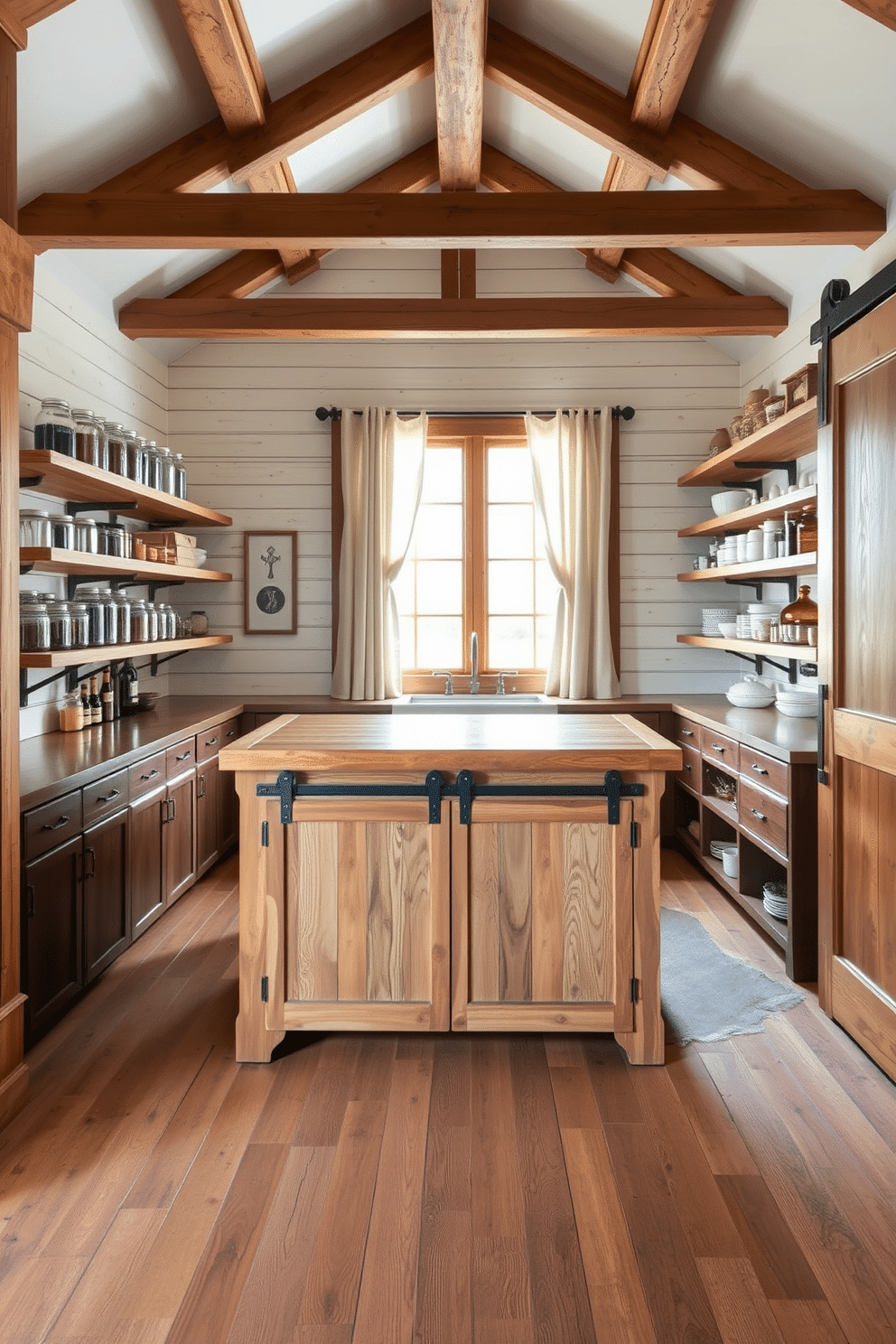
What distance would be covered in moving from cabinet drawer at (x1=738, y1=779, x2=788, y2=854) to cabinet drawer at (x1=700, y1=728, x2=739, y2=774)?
0.17 meters

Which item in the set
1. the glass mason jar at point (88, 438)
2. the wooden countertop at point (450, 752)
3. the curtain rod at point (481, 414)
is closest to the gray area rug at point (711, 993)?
the wooden countertop at point (450, 752)

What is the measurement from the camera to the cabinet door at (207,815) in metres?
4.40

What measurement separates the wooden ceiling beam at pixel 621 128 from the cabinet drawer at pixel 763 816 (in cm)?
244

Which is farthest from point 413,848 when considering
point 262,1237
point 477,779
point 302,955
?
point 262,1237

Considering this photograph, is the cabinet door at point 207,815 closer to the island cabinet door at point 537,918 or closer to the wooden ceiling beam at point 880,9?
the island cabinet door at point 537,918

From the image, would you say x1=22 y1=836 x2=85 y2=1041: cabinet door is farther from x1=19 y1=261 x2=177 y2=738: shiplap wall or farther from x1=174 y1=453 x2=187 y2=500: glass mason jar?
x1=174 y1=453 x2=187 y2=500: glass mason jar

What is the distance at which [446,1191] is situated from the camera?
6.76 feet

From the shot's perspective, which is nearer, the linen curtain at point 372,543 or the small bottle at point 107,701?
the small bottle at point 107,701

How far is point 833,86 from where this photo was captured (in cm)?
318

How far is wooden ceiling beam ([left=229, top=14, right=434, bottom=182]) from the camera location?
376 centimetres

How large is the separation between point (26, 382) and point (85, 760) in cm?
162

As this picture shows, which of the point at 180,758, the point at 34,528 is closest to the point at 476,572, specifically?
the point at 180,758

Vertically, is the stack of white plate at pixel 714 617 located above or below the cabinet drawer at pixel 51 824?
above

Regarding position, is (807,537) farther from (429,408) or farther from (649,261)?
(429,408)
